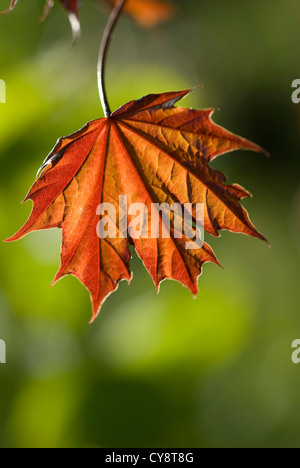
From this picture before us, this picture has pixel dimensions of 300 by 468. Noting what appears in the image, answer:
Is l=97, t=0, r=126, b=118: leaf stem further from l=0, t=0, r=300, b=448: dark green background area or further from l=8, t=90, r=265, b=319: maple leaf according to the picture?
l=0, t=0, r=300, b=448: dark green background area

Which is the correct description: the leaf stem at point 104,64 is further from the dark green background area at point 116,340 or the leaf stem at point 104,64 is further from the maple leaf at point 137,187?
the dark green background area at point 116,340

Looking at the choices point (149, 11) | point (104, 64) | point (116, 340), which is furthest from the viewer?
point (116, 340)

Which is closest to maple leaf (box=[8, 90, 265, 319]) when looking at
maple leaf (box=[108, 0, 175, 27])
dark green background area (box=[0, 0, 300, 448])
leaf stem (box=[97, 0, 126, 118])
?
leaf stem (box=[97, 0, 126, 118])

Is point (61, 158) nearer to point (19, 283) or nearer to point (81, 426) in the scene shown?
point (19, 283)

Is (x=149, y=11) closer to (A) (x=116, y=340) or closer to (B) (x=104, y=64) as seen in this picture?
(B) (x=104, y=64)

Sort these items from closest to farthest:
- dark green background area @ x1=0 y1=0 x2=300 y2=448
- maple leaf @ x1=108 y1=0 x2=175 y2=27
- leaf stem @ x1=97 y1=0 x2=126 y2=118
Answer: leaf stem @ x1=97 y1=0 x2=126 y2=118
maple leaf @ x1=108 y1=0 x2=175 y2=27
dark green background area @ x1=0 y1=0 x2=300 y2=448

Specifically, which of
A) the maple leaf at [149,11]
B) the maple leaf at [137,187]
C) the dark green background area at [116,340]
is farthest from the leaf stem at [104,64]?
the dark green background area at [116,340]

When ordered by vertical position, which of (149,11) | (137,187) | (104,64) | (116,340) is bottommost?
(116,340)

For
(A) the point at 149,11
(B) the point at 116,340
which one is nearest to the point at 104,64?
(A) the point at 149,11

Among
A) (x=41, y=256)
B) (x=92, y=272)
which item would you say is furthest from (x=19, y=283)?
(x=92, y=272)
